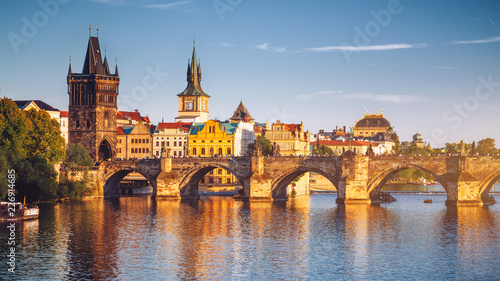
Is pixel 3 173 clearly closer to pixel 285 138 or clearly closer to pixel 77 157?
pixel 77 157

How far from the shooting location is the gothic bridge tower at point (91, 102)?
131000 millimetres

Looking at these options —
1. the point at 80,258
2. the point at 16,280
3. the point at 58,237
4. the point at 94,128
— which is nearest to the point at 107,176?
the point at 94,128

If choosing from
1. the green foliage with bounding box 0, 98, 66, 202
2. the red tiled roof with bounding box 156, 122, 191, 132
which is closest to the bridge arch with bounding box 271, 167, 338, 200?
the green foliage with bounding box 0, 98, 66, 202

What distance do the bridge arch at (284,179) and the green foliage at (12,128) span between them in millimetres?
34664

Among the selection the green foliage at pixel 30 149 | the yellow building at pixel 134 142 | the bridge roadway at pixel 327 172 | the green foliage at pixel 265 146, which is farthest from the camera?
the yellow building at pixel 134 142

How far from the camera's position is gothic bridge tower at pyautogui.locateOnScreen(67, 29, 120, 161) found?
131 meters

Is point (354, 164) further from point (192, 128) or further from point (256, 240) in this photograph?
point (192, 128)

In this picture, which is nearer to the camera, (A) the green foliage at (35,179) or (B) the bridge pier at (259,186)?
(A) the green foliage at (35,179)

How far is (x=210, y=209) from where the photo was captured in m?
100

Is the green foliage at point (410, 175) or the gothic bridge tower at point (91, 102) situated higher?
the gothic bridge tower at point (91, 102)

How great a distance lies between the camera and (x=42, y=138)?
10375cm

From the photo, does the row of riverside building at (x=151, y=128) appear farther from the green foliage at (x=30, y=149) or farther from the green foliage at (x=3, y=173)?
the green foliage at (x=3, y=173)

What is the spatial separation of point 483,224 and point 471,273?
2745cm

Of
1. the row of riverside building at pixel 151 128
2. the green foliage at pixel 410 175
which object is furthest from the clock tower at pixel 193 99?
the green foliage at pixel 410 175
